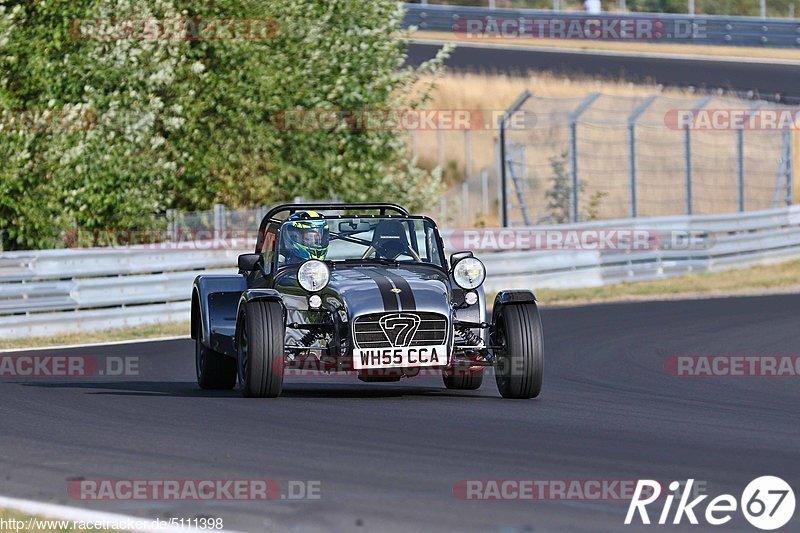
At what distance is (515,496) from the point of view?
22.5 feet

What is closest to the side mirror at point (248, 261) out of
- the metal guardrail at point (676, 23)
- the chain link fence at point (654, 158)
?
the chain link fence at point (654, 158)

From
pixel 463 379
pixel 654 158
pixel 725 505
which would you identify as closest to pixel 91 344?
pixel 463 379

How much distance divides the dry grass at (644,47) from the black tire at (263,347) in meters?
39.7

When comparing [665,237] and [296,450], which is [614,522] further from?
[665,237]

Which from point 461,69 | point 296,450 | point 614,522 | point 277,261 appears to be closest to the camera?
point 614,522

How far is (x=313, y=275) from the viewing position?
10.9 metres

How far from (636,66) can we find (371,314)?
37.8 m

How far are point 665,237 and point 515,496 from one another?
19.9 meters

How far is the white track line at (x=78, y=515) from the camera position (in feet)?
20.1

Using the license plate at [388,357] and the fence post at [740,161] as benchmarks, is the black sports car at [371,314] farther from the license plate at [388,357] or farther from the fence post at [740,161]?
the fence post at [740,161]

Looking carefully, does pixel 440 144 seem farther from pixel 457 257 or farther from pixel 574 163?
pixel 457 257

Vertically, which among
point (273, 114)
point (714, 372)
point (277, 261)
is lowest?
point (714, 372)

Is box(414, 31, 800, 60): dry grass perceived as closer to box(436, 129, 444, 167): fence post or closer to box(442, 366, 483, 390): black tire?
box(436, 129, 444, 167): fence post

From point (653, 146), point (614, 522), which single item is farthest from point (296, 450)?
point (653, 146)
